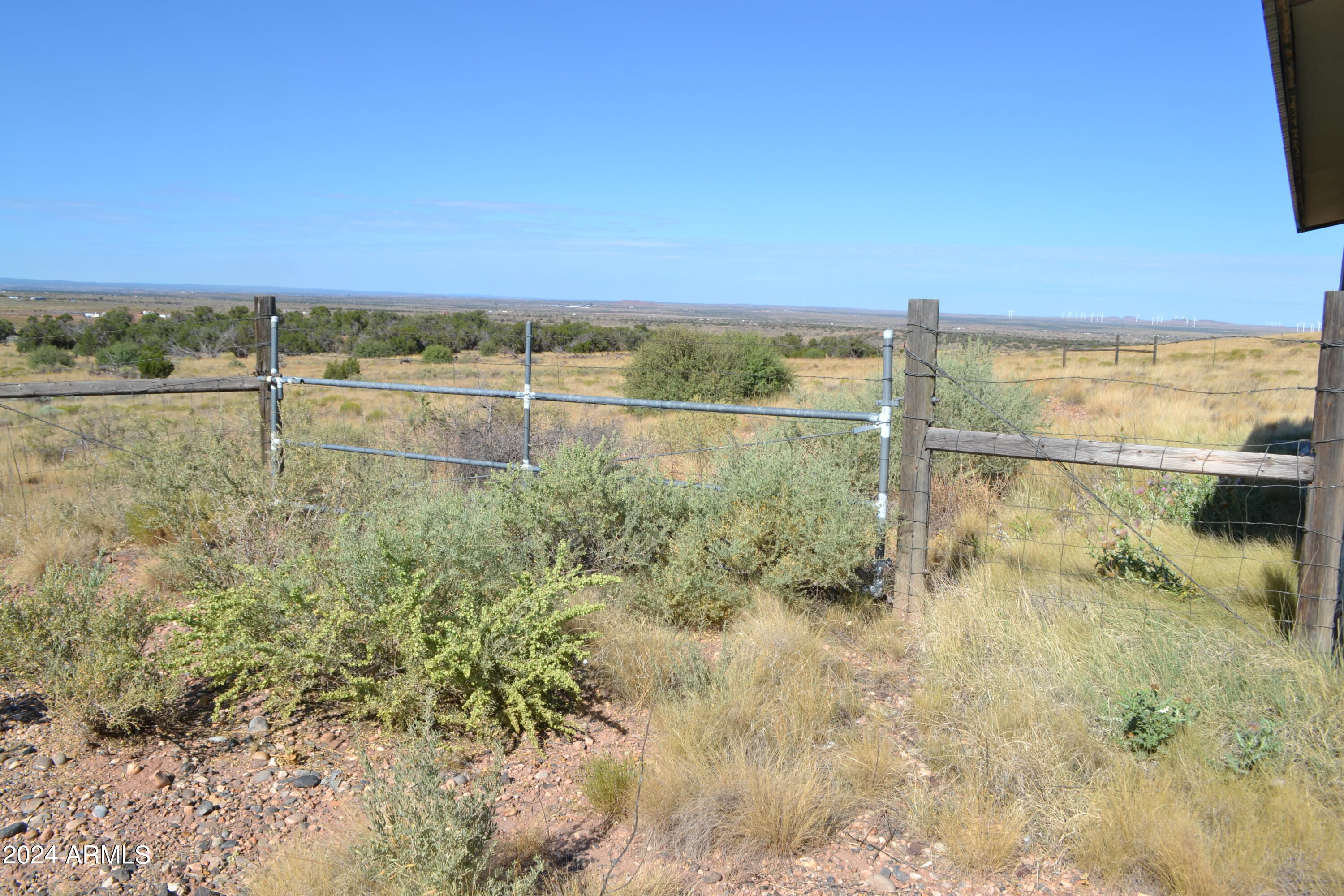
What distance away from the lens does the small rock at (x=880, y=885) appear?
3043 millimetres

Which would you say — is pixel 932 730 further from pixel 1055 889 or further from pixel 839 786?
pixel 1055 889

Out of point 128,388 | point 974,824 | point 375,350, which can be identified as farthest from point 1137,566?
point 375,350

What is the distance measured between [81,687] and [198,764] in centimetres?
60

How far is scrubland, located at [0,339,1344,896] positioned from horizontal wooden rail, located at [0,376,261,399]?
410mm

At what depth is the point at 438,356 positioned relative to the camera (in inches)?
1226

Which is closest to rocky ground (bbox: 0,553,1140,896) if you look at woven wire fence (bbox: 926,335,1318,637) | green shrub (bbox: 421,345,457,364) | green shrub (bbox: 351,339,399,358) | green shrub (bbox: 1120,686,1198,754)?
green shrub (bbox: 1120,686,1198,754)

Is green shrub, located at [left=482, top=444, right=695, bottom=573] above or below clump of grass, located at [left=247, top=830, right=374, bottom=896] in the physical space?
above

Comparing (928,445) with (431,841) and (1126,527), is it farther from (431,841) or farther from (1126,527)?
(431,841)

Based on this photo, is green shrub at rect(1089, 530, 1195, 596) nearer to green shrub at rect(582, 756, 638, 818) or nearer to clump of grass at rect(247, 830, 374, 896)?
green shrub at rect(582, 756, 638, 818)

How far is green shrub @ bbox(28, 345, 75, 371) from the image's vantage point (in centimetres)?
2542

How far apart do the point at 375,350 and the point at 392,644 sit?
34441mm

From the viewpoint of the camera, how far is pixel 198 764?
3.76 m

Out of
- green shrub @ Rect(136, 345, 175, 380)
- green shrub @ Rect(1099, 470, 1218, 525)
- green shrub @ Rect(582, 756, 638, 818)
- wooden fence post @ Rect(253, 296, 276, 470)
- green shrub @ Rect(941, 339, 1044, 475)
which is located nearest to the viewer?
green shrub @ Rect(582, 756, 638, 818)

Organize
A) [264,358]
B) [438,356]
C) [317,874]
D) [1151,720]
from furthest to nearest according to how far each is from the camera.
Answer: [438,356] < [264,358] < [1151,720] < [317,874]
